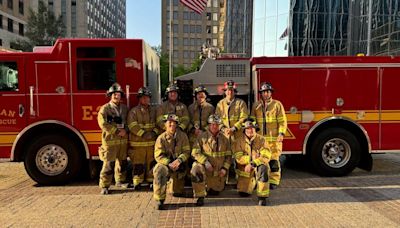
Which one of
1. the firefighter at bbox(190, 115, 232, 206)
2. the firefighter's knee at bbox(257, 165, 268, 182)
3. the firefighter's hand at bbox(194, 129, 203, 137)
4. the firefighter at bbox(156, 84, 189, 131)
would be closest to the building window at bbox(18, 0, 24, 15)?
the firefighter at bbox(156, 84, 189, 131)

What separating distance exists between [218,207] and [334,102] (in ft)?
11.3

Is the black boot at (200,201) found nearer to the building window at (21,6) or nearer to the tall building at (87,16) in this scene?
the building window at (21,6)

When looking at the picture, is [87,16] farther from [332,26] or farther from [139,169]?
[139,169]

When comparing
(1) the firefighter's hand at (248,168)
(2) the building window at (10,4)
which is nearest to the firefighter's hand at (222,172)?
(1) the firefighter's hand at (248,168)

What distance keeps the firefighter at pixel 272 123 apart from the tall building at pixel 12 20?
159ft

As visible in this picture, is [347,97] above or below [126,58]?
below

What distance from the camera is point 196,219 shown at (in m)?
5.48

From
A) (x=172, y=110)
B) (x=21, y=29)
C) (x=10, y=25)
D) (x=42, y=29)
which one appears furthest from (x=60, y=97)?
(x=21, y=29)

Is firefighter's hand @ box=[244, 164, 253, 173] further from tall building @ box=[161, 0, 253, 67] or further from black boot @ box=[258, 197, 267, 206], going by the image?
tall building @ box=[161, 0, 253, 67]

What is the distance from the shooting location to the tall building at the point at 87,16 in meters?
98.8

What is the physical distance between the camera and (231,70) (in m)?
8.06

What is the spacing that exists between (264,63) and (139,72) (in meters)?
2.46

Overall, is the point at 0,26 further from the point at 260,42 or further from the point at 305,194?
the point at 305,194

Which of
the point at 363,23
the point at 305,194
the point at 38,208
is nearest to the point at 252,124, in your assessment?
the point at 305,194
